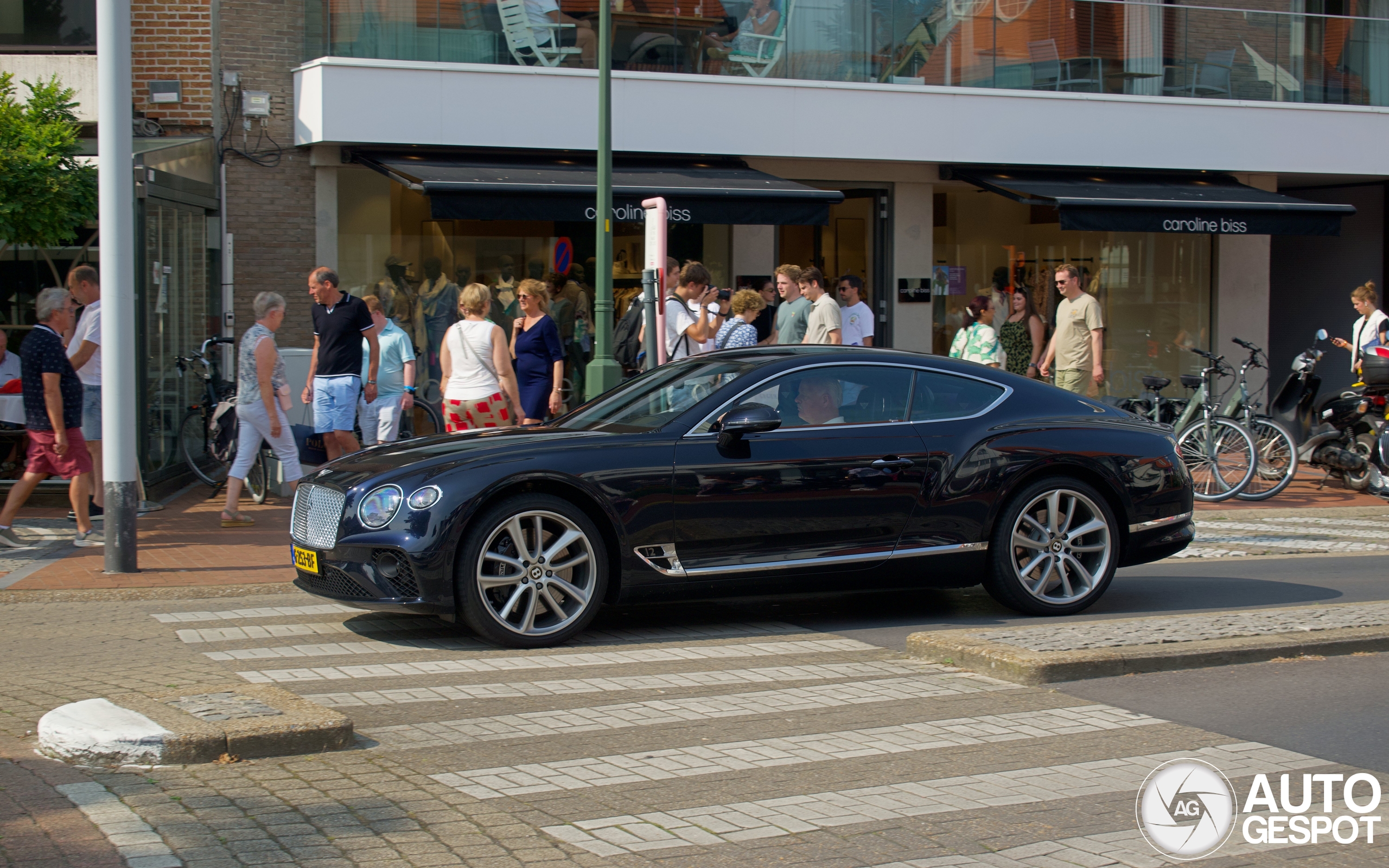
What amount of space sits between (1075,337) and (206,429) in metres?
8.43

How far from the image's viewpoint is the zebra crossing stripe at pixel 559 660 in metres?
6.35

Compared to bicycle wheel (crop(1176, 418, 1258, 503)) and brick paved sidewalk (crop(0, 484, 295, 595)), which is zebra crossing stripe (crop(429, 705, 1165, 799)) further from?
bicycle wheel (crop(1176, 418, 1258, 503))

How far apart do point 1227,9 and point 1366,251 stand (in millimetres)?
5289

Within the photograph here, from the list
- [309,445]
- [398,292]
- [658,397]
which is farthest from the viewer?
[398,292]

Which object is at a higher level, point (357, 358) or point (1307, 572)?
point (357, 358)

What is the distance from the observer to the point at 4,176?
11.6 m

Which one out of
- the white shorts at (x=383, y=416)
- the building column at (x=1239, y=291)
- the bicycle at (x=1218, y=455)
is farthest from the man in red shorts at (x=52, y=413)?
the building column at (x=1239, y=291)

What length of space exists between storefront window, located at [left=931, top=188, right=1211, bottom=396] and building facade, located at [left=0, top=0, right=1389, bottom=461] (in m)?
0.04

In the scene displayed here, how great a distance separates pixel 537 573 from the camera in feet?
22.5

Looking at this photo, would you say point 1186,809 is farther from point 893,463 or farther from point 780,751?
point 893,463

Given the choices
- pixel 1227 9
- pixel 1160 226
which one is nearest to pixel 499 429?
pixel 1160 226

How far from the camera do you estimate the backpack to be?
12.4 meters

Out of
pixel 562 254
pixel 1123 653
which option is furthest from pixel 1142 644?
pixel 562 254

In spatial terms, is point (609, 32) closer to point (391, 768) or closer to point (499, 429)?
point (499, 429)
